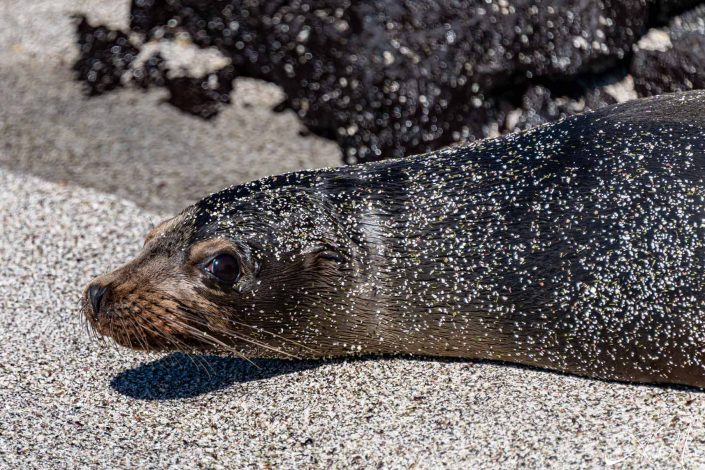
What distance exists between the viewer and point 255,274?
182 inches

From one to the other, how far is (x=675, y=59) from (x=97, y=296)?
389cm

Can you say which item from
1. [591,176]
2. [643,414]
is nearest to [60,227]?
[591,176]

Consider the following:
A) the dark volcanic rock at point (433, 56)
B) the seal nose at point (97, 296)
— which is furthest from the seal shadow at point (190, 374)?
the dark volcanic rock at point (433, 56)

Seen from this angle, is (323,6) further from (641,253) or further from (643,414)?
(643,414)

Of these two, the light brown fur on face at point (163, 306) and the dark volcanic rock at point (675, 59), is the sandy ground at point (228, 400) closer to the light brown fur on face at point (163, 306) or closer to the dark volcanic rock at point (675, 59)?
the light brown fur on face at point (163, 306)

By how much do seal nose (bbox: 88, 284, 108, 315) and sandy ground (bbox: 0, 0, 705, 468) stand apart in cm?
39

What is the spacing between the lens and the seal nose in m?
4.64

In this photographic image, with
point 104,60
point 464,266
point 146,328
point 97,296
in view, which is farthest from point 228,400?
point 104,60

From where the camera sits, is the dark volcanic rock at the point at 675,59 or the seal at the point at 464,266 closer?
the seal at the point at 464,266

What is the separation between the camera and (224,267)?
4.58 m

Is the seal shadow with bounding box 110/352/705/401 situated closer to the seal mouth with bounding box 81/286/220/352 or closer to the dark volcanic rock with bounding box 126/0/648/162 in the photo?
the seal mouth with bounding box 81/286/220/352

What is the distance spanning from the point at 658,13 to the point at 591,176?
243 cm

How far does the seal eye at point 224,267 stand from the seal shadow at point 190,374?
440mm

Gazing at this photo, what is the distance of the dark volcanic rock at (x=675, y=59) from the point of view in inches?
253
